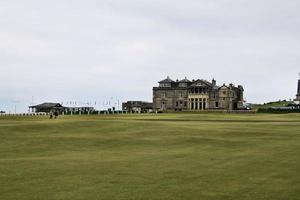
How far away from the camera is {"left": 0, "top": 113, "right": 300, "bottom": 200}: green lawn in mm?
18422

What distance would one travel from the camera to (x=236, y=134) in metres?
46.6

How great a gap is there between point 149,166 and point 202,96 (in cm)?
16770

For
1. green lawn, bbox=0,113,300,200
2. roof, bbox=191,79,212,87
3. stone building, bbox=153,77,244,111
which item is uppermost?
roof, bbox=191,79,212,87

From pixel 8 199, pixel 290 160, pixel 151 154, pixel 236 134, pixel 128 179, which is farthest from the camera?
pixel 236 134

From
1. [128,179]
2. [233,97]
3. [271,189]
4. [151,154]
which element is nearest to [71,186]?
[128,179]

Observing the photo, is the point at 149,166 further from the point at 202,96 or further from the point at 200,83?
the point at 200,83

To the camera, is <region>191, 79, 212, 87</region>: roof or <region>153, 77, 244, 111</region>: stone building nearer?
<region>153, 77, 244, 111</region>: stone building

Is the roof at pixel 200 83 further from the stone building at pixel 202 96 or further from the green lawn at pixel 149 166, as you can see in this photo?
the green lawn at pixel 149 166

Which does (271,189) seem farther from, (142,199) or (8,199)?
(8,199)

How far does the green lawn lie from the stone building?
142 m

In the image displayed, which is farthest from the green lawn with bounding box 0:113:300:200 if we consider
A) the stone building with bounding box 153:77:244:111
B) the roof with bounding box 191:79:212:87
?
the roof with bounding box 191:79:212:87

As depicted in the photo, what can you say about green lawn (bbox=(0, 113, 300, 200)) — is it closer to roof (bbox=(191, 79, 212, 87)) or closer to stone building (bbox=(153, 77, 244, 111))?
stone building (bbox=(153, 77, 244, 111))

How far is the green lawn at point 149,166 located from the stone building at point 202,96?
465ft

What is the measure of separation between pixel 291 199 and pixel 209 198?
2874mm
